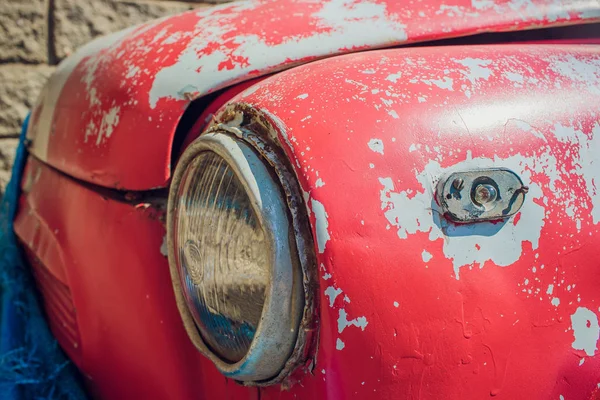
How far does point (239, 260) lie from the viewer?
30.8 inches

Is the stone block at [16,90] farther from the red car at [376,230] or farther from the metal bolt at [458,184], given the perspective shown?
the metal bolt at [458,184]

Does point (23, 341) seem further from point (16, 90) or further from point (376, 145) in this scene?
point (16, 90)

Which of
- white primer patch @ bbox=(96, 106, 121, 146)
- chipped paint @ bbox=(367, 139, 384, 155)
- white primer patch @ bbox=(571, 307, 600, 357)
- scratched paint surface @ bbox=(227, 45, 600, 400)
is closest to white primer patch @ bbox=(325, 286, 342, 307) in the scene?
scratched paint surface @ bbox=(227, 45, 600, 400)

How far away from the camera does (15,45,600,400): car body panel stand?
0.71 metres

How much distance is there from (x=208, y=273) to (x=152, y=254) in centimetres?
21

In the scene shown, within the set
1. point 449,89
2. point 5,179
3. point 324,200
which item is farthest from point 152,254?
point 5,179

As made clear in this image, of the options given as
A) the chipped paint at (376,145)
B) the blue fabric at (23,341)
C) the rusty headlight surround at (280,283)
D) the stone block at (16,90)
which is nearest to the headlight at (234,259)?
the rusty headlight surround at (280,283)

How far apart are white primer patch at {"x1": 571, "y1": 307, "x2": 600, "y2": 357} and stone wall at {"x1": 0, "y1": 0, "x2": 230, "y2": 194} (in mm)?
2599

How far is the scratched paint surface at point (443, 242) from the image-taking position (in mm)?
710

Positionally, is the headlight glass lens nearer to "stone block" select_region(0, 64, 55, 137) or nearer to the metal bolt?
the metal bolt

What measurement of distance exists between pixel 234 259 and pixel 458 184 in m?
0.28

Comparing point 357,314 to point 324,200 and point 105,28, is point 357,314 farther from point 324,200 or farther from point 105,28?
point 105,28

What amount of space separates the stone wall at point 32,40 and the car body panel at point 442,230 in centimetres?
225

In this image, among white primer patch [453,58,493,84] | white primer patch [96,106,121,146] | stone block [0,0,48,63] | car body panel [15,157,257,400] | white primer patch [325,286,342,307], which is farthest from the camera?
stone block [0,0,48,63]
